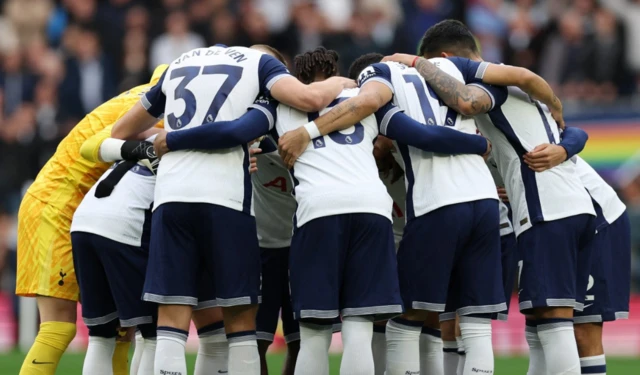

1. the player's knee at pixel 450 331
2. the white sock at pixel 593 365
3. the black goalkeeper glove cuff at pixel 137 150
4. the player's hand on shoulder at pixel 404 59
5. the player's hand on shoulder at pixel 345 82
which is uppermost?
the player's hand on shoulder at pixel 404 59

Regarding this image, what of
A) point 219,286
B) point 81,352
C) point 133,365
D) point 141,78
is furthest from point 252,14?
Result: point 219,286

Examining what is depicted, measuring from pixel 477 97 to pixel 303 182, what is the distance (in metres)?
1.25

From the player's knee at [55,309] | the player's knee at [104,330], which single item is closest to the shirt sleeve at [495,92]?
the player's knee at [104,330]

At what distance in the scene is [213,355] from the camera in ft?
24.3

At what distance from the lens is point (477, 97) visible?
22.9 ft

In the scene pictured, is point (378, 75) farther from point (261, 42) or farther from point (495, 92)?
point (261, 42)

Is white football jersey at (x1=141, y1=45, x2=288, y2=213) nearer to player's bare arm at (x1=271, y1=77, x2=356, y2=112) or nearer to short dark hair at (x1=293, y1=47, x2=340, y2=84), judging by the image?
player's bare arm at (x1=271, y1=77, x2=356, y2=112)

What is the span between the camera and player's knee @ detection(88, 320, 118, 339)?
7.34 meters

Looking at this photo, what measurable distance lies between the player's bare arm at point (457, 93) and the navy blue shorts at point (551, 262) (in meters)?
0.89

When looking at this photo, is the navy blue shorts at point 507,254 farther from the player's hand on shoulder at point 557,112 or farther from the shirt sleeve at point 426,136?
the shirt sleeve at point 426,136

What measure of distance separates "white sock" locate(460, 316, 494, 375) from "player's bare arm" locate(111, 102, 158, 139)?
2.47 meters

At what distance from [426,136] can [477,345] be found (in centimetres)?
135

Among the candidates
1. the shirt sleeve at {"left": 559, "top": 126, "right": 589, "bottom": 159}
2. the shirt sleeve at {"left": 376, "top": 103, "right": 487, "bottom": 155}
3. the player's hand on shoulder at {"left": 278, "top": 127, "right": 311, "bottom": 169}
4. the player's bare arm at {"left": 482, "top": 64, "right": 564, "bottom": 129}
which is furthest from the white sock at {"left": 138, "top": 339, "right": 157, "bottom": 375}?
the shirt sleeve at {"left": 559, "top": 126, "right": 589, "bottom": 159}

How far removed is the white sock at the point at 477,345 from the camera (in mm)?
6812
